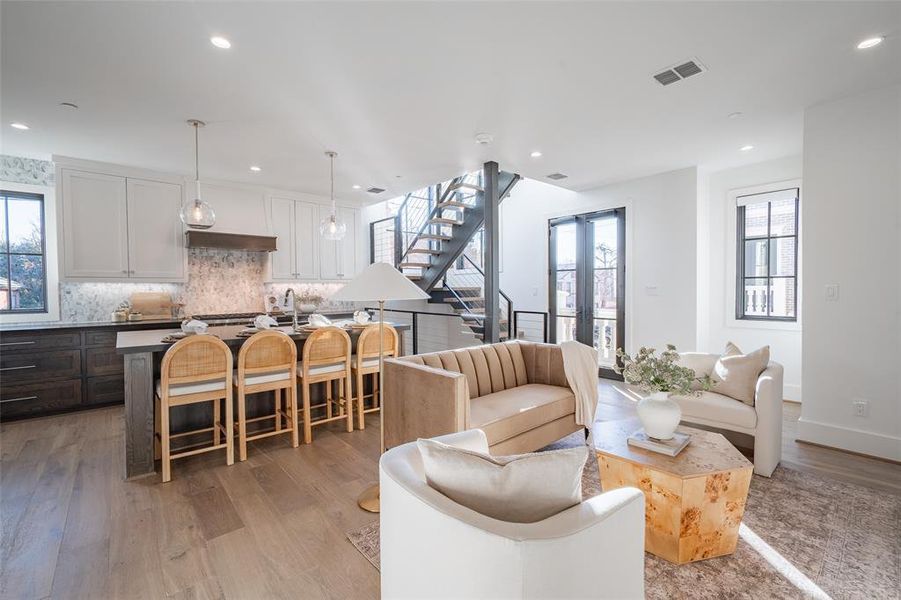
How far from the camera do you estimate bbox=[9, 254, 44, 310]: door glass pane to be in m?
4.61

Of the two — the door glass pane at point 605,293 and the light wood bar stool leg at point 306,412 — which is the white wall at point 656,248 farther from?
the light wood bar stool leg at point 306,412

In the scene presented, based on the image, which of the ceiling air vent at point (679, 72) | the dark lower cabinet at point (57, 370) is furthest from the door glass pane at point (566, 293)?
the dark lower cabinet at point (57, 370)

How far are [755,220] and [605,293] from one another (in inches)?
77.5

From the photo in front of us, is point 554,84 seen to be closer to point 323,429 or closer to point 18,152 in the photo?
point 323,429

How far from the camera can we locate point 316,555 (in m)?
1.99

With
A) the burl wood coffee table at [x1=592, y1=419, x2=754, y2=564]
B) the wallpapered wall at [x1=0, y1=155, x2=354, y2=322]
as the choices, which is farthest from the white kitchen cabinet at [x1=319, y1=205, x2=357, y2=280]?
the burl wood coffee table at [x1=592, y1=419, x2=754, y2=564]

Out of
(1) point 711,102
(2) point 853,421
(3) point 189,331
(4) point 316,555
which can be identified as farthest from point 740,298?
(3) point 189,331

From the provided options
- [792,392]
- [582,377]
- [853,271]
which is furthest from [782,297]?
[582,377]

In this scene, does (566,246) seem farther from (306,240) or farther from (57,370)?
(57,370)

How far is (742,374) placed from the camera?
10.1ft

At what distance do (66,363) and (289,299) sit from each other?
268 centimetres

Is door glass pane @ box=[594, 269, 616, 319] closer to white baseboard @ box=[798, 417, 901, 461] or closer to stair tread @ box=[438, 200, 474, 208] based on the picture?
stair tread @ box=[438, 200, 474, 208]

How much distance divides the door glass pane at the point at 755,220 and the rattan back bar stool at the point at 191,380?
19.2 feet

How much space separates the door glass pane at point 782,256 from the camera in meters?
4.65
